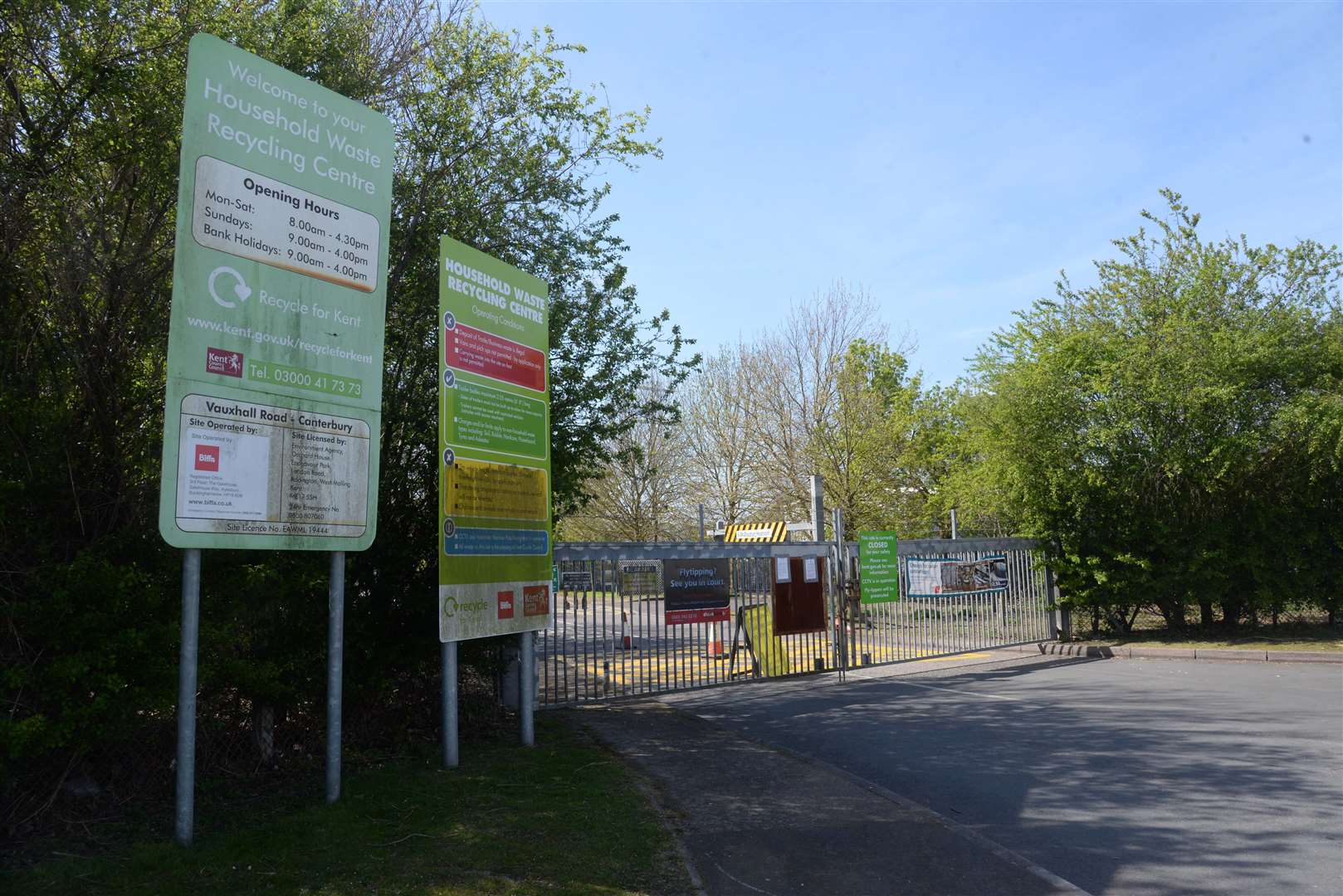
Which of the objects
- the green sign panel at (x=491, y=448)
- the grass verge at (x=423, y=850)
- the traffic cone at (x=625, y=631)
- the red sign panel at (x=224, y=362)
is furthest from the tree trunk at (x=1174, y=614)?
the red sign panel at (x=224, y=362)

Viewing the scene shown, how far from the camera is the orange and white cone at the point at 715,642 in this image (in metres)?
13.2

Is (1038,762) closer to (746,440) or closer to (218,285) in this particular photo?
(218,285)

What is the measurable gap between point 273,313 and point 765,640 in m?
9.61

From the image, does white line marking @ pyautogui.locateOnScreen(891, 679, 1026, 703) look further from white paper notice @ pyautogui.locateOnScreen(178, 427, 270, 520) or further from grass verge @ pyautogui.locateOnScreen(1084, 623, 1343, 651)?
white paper notice @ pyautogui.locateOnScreen(178, 427, 270, 520)

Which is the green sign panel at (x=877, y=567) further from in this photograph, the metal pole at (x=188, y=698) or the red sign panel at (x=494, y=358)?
the metal pole at (x=188, y=698)

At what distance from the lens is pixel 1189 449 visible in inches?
676

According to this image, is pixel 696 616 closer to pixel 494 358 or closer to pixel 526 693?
pixel 526 693

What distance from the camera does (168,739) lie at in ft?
21.6

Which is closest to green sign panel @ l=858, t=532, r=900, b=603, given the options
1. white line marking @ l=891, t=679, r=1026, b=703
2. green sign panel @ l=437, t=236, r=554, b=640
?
white line marking @ l=891, t=679, r=1026, b=703

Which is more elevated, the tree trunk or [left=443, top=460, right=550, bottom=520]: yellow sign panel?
[left=443, top=460, right=550, bottom=520]: yellow sign panel

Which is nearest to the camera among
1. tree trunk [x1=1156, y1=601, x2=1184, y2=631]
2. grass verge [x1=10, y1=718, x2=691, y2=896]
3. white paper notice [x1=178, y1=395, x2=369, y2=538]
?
grass verge [x1=10, y1=718, x2=691, y2=896]

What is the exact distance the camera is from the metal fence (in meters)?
11.5

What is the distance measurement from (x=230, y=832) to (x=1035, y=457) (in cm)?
1565

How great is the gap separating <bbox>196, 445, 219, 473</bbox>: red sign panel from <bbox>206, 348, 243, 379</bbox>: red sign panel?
0.49 meters
